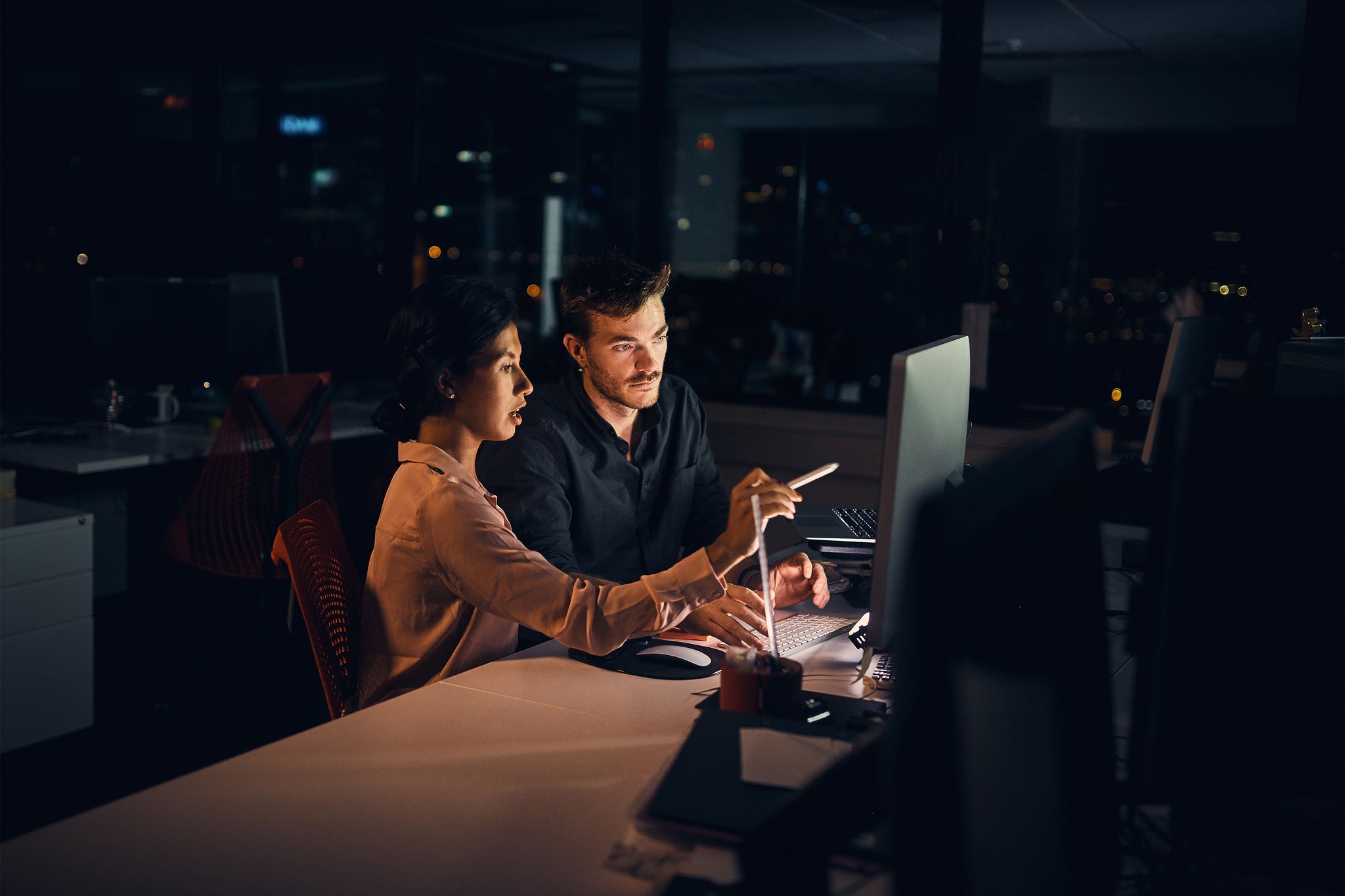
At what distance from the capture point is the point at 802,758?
1.26 meters

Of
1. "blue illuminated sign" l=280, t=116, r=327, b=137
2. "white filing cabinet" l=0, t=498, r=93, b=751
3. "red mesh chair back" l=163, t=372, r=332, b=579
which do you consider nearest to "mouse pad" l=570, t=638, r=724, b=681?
"white filing cabinet" l=0, t=498, r=93, b=751

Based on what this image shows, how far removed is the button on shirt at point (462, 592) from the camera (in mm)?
1661

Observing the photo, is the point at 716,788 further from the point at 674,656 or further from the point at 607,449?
the point at 607,449

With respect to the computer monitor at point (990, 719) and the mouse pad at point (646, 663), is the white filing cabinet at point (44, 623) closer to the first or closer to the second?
the mouse pad at point (646, 663)

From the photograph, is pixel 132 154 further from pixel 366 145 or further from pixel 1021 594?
pixel 1021 594

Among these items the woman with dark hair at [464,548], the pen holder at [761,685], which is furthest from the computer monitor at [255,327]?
the pen holder at [761,685]

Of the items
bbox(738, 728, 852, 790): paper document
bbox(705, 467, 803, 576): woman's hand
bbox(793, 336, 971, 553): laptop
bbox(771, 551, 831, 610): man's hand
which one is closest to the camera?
bbox(738, 728, 852, 790): paper document

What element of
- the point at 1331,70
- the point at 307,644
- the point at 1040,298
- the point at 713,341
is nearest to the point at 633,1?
the point at 713,341

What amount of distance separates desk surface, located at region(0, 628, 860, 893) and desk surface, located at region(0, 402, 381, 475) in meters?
2.29

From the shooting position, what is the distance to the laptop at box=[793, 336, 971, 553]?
1.39 m

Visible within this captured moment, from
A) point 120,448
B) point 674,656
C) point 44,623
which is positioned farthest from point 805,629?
point 120,448

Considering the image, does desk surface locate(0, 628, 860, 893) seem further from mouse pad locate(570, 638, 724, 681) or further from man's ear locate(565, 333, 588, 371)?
man's ear locate(565, 333, 588, 371)

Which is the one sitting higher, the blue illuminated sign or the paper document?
the blue illuminated sign

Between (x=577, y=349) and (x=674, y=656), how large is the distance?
885mm
